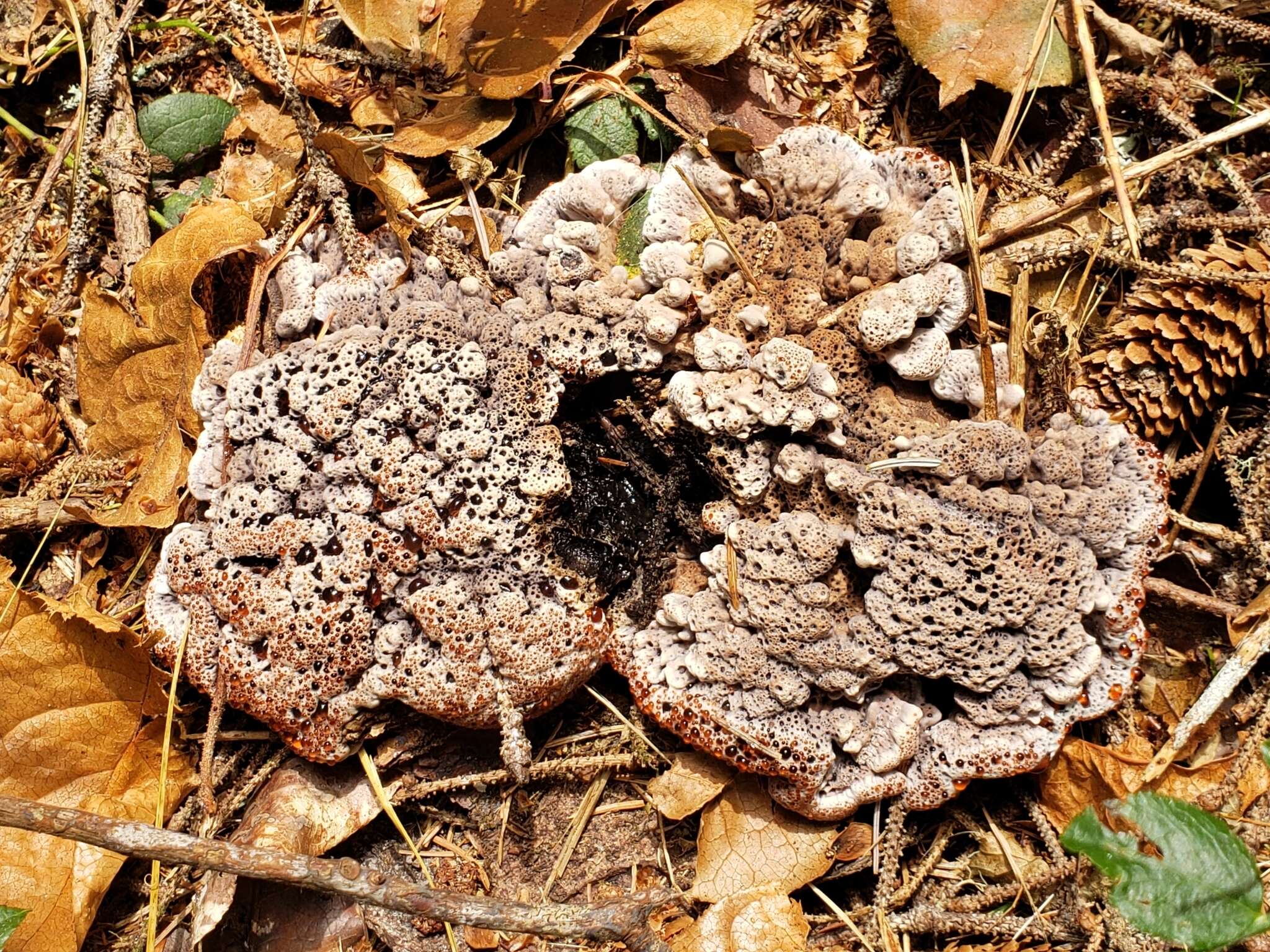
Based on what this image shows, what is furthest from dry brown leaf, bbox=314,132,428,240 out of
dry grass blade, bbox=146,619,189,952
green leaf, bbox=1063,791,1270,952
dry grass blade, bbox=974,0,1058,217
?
green leaf, bbox=1063,791,1270,952

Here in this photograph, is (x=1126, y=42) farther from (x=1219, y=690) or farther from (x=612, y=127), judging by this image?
(x=1219, y=690)

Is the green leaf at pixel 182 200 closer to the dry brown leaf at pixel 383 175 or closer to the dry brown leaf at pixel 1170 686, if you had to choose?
the dry brown leaf at pixel 383 175

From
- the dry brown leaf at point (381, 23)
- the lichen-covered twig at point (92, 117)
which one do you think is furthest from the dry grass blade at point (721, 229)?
the lichen-covered twig at point (92, 117)

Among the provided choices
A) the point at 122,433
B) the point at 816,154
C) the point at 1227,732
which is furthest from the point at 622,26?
the point at 1227,732

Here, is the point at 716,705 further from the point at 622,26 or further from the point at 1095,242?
the point at 622,26

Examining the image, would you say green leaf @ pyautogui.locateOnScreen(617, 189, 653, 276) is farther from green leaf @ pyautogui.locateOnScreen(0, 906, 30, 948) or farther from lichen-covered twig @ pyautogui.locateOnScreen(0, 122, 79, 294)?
green leaf @ pyautogui.locateOnScreen(0, 906, 30, 948)

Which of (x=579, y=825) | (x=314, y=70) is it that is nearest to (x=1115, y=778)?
(x=579, y=825)

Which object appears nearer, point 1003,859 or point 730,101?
point 1003,859
